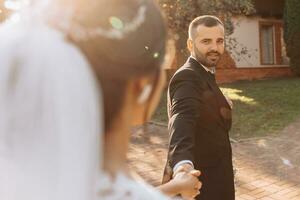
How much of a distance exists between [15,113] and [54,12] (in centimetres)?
22

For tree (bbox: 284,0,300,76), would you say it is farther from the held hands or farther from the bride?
the bride

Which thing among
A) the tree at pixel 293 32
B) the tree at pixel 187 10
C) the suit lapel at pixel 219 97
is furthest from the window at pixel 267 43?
the suit lapel at pixel 219 97

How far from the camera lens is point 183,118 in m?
2.92

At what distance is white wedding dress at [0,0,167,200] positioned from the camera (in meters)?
0.93

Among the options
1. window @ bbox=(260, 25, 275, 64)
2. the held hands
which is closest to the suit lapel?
the held hands

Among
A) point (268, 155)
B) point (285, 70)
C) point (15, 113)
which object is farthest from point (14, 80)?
point (285, 70)

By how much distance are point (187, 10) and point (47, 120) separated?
12.0m

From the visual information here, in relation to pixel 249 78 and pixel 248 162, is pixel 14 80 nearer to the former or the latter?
pixel 248 162

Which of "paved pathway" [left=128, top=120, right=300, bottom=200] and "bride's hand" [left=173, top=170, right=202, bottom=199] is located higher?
"bride's hand" [left=173, top=170, right=202, bottom=199]

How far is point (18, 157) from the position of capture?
0.97m

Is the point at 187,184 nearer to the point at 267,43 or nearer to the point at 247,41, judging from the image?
the point at 247,41

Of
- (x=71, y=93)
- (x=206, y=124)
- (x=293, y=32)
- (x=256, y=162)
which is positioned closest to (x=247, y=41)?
(x=293, y=32)

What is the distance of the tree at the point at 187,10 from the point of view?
12656mm

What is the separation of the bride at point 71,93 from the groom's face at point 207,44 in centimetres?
239
